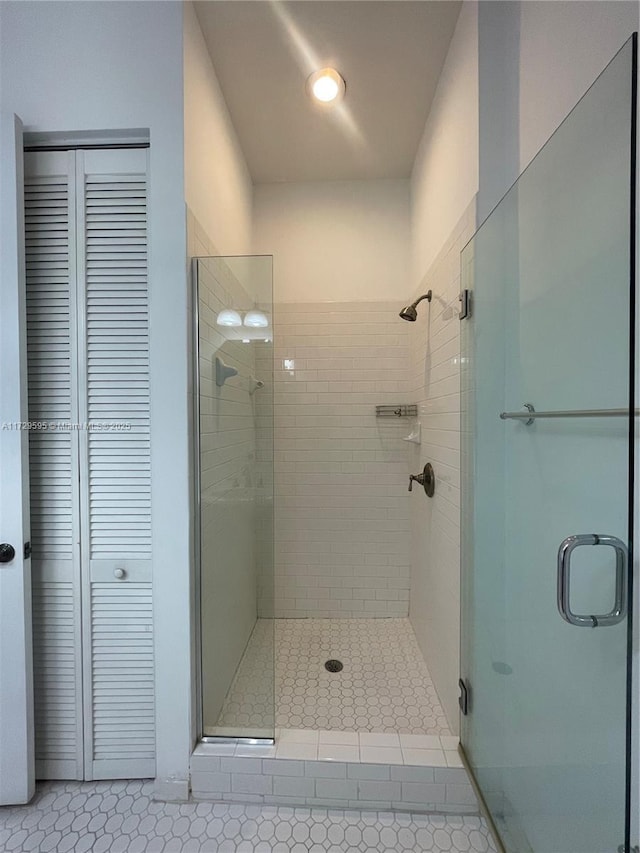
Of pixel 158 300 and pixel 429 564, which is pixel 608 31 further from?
pixel 429 564

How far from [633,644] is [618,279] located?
2.26ft

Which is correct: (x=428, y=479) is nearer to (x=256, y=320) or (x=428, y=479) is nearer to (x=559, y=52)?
(x=256, y=320)

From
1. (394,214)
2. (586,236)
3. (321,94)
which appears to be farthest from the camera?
(394,214)

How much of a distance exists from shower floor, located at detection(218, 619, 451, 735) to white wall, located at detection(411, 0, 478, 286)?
2049mm

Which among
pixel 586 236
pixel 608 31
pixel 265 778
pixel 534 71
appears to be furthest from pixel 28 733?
pixel 534 71

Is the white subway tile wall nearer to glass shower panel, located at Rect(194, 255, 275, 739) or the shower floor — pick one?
the shower floor

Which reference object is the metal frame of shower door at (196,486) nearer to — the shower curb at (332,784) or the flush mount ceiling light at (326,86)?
the shower curb at (332,784)

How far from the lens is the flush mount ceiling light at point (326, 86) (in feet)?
5.11

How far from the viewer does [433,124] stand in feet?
5.65

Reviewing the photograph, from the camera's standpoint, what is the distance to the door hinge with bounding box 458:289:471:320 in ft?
4.34

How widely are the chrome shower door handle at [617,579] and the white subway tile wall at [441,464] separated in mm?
740

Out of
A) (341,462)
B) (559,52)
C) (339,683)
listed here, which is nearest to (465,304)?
(559,52)

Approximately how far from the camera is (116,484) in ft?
4.34

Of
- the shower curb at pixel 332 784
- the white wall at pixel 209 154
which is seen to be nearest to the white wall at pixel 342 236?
the white wall at pixel 209 154
